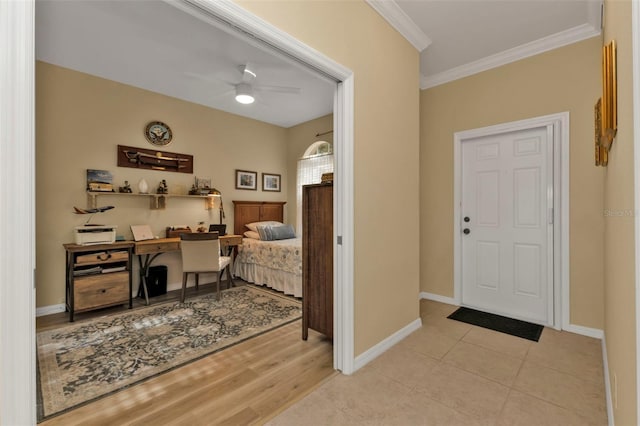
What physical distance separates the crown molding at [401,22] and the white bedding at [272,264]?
268 cm

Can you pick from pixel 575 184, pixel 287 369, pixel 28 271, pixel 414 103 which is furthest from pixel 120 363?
pixel 575 184

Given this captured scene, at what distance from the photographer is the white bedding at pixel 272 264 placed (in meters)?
3.86

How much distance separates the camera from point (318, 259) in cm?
252

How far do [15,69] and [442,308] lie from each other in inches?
148

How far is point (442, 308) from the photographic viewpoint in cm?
337

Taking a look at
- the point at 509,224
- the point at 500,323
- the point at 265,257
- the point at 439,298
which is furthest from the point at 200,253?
the point at 509,224

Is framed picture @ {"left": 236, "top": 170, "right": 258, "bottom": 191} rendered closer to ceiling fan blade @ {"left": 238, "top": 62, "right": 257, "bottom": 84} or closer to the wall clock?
the wall clock

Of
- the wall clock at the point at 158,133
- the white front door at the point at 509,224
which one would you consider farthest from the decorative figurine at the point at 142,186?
the white front door at the point at 509,224

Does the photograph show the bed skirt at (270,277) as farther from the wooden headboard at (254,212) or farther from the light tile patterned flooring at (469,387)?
the light tile patterned flooring at (469,387)

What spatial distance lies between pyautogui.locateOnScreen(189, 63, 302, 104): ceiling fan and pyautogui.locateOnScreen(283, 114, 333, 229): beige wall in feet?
4.27

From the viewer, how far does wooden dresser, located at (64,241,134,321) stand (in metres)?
3.06

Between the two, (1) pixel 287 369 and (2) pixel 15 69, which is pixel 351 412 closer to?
(1) pixel 287 369

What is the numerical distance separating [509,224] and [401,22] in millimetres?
2315

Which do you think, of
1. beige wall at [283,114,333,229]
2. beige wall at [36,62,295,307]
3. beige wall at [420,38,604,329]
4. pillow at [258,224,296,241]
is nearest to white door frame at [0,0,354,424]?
beige wall at [36,62,295,307]
